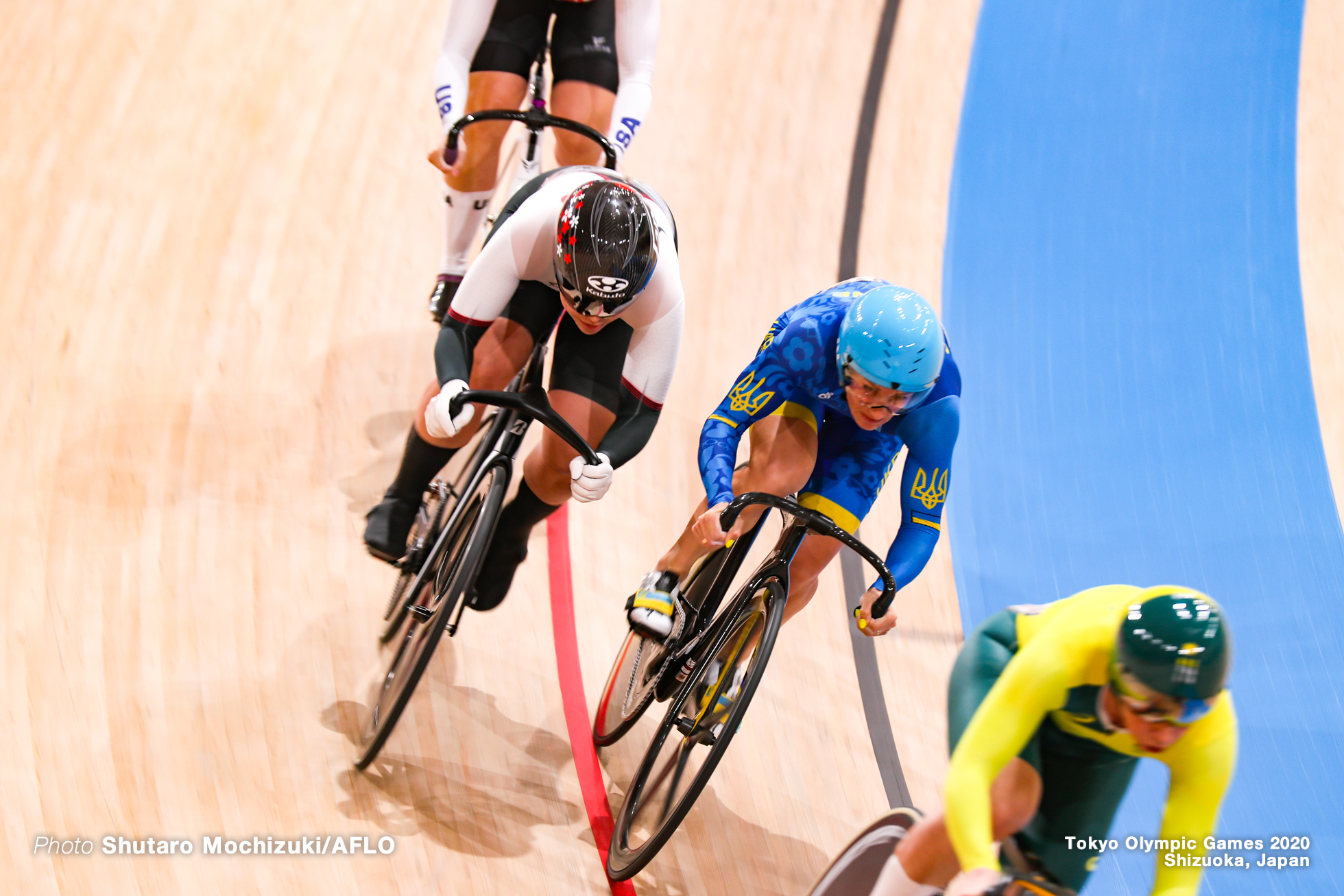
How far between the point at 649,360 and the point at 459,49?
58.8 inches

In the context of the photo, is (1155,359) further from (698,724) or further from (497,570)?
(497,570)

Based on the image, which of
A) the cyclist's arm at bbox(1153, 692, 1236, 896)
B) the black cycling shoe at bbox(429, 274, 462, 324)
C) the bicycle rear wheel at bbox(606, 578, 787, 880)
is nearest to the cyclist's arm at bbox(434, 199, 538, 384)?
the bicycle rear wheel at bbox(606, 578, 787, 880)

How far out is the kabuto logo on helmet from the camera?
2.51 m

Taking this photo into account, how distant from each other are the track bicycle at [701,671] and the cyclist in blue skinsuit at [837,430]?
102 mm

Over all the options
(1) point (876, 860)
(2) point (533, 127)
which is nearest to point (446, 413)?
(2) point (533, 127)

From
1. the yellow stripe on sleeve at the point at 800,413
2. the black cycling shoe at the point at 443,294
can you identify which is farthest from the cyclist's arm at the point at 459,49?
the yellow stripe on sleeve at the point at 800,413

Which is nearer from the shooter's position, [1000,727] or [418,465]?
[1000,727]

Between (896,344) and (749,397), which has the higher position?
(896,344)

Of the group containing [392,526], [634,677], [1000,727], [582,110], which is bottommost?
[634,677]

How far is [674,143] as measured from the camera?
5.74m

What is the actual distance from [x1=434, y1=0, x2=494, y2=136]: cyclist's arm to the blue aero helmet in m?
1.73

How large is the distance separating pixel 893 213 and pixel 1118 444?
1689mm

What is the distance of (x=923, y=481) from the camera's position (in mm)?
2693

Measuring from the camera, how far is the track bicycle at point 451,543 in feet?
8.77
